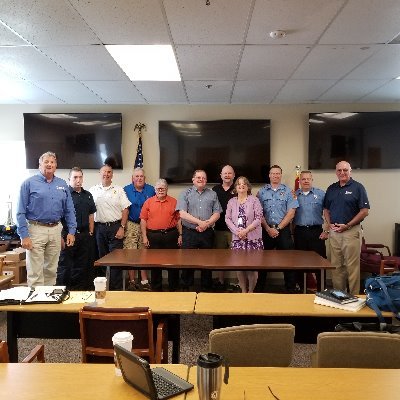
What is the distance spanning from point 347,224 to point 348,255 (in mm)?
421

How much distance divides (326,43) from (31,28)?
275 cm

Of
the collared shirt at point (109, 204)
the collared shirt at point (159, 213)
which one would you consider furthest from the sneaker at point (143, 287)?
the collared shirt at point (109, 204)

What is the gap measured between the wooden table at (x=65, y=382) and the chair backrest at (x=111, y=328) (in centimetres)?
42

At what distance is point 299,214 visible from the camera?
18.5 ft

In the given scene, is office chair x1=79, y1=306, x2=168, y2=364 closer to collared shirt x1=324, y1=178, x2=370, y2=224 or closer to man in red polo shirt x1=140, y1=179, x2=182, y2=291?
man in red polo shirt x1=140, y1=179, x2=182, y2=291

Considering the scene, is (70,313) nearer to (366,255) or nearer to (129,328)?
(129,328)

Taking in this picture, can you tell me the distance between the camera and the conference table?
3832 mm

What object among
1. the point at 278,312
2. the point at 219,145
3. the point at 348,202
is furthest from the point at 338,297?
the point at 219,145

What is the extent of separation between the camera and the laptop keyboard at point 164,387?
1.58 metres

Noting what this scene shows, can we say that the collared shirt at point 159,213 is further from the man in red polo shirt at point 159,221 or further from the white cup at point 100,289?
the white cup at point 100,289

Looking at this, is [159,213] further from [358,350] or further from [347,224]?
[358,350]

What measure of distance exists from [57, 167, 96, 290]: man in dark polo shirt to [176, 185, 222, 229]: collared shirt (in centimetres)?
134

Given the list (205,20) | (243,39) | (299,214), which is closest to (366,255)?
(299,214)

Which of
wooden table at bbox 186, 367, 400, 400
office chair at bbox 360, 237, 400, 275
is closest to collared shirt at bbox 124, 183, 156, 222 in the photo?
office chair at bbox 360, 237, 400, 275
